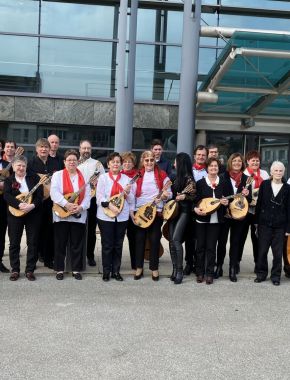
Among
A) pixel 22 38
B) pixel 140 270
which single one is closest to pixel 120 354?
pixel 140 270

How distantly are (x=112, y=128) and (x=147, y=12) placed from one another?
3.68m

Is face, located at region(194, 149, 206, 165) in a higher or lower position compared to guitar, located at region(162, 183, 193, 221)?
higher

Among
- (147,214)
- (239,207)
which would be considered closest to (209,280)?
(239,207)

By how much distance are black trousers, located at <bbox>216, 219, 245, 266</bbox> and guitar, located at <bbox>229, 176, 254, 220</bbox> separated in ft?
0.75

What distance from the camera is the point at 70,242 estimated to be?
646cm

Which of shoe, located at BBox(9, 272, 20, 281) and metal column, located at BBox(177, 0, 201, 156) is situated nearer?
shoe, located at BBox(9, 272, 20, 281)

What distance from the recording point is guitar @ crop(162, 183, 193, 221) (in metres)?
6.22

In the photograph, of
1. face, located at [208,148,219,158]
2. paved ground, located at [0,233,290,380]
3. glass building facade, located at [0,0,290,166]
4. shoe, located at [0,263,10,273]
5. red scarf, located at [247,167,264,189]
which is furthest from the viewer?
glass building facade, located at [0,0,290,166]

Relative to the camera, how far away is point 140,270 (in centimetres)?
654

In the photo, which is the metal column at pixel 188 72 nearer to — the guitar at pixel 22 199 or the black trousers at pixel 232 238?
the black trousers at pixel 232 238

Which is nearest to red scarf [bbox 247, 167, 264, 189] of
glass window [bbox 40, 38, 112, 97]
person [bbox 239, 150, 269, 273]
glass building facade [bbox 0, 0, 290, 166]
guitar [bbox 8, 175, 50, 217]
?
person [bbox 239, 150, 269, 273]

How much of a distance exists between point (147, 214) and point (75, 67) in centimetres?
812

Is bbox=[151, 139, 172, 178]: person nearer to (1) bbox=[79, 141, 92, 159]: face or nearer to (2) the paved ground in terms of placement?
(1) bbox=[79, 141, 92, 159]: face

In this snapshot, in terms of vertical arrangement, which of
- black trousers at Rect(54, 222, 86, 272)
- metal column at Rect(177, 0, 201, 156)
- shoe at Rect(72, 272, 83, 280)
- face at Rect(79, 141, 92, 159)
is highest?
metal column at Rect(177, 0, 201, 156)
